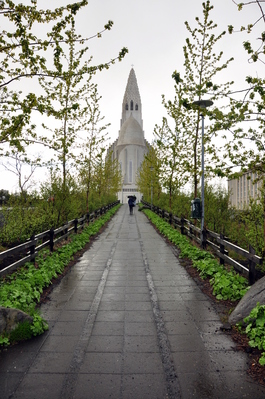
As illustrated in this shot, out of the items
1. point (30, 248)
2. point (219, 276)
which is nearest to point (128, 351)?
point (219, 276)

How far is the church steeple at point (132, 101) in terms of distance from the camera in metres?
101

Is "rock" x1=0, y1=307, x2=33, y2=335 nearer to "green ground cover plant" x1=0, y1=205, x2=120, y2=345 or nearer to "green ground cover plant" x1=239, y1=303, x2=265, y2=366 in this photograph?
"green ground cover plant" x1=0, y1=205, x2=120, y2=345

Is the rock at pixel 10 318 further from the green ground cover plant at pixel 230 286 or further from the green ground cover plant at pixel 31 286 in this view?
the green ground cover plant at pixel 230 286

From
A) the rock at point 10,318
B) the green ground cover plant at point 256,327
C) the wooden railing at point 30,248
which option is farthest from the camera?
the wooden railing at point 30,248

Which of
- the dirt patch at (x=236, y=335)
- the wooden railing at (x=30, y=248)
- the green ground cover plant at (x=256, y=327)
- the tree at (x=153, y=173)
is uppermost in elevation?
the tree at (x=153, y=173)

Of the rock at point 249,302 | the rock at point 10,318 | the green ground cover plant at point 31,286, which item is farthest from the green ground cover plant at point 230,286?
the rock at point 10,318

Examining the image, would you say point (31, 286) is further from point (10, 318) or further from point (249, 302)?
point (249, 302)

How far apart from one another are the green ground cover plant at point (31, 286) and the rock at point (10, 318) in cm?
8

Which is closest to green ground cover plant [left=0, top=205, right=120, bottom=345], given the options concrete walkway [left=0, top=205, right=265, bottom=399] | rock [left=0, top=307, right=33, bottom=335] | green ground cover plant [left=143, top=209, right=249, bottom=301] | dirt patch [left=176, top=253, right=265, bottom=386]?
rock [left=0, top=307, right=33, bottom=335]

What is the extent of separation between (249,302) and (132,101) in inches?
3997

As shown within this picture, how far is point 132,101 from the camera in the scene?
10169 centimetres

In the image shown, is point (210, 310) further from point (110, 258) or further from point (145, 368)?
point (110, 258)

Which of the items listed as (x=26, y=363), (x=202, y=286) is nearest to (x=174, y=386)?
(x=26, y=363)

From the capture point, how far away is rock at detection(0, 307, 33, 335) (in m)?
4.59
